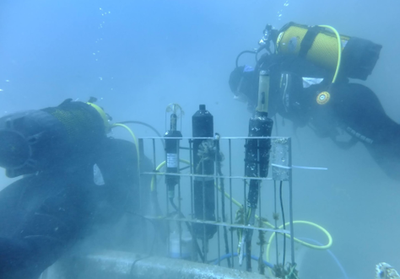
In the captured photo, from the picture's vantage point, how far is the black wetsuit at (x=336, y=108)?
278 centimetres

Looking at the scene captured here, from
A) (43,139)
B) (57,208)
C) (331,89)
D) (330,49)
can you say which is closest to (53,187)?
(57,208)

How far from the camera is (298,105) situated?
2.96 metres

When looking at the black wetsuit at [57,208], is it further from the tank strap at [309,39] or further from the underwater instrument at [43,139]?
the tank strap at [309,39]

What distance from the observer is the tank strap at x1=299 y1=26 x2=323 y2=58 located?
2977 mm

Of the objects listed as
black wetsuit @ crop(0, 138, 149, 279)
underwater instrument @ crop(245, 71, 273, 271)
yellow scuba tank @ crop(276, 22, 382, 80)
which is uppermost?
yellow scuba tank @ crop(276, 22, 382, 80)

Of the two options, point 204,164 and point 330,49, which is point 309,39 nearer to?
point 330,49

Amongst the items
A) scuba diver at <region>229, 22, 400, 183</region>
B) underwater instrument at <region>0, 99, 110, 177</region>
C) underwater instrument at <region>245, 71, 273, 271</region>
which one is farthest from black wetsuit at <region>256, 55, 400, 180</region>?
underwater instrument at <region>0, 99, 110, 177</region>

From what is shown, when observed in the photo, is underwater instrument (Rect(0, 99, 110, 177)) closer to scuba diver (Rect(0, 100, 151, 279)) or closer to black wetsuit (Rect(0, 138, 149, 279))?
scuba diver (Rect(0, 100, 151, 279))

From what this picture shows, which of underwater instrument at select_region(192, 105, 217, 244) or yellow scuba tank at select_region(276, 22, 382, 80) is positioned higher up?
yellow scuba tank at select_region(276, 22, 382, 80)

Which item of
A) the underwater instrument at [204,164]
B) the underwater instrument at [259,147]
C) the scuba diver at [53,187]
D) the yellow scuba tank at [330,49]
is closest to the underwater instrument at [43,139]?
the scuba diver at [53,187]

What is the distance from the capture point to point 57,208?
173 cm

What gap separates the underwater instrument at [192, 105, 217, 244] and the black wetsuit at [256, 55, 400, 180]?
1.58 meters

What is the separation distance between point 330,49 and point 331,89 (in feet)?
1.61

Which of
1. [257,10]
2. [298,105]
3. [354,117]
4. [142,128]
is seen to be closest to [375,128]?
[354,117]
